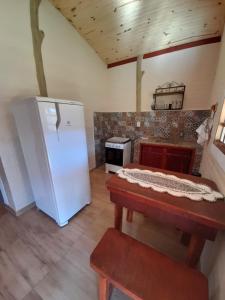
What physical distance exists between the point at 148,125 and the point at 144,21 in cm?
185

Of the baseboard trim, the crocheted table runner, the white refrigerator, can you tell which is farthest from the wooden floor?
the crocheted table runner

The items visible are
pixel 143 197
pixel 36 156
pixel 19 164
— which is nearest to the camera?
pixel 143 197

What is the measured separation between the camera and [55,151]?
152 cm

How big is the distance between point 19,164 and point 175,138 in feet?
9.67

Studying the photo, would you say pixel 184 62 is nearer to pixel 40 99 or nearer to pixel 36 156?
pixel 40 99

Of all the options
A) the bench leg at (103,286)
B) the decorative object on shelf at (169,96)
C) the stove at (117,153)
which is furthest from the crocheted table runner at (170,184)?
the decorative object on shelf at (169,96)

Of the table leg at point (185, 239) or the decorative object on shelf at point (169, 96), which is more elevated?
the decorative object on shelf at point (169, 96)

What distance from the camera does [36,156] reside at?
5.25ft

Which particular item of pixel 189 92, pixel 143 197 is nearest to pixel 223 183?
pixel 143 197

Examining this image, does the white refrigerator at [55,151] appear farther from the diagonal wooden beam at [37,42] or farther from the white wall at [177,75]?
the white wall at [177,75]

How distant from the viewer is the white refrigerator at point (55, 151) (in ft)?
4.65

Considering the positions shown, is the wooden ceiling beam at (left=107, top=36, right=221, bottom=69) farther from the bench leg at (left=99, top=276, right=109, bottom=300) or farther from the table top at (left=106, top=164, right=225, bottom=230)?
the bench leg at (left=99, top=276, right=109, bottom=300)

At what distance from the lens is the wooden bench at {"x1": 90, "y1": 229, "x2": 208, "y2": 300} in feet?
2.30

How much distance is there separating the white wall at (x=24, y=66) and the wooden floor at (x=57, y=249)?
1.42 ft
